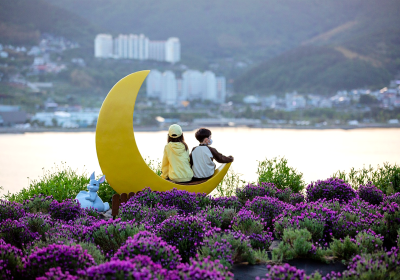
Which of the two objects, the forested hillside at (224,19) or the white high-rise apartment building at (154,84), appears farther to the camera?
the forested hillside at (224,19)

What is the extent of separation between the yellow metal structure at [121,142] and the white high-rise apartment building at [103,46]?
51051mm

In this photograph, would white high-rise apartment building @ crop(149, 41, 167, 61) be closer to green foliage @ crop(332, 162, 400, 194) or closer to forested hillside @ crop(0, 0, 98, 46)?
forested hillside @ crop(0, 0, 98, 46)

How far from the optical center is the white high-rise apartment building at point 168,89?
50.6 m

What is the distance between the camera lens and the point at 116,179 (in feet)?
12.4

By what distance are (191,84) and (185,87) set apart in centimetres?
89

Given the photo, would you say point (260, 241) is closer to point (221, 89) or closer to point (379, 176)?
point (379, 176)

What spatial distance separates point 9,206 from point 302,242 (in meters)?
2.29

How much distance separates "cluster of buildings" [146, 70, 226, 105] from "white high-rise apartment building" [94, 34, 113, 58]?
7144mm

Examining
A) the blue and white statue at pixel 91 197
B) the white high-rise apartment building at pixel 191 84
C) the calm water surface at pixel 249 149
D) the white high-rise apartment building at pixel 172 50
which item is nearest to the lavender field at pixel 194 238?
the blue and white statue at pixel 91 197

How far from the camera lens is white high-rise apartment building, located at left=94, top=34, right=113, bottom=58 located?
53.0 metres

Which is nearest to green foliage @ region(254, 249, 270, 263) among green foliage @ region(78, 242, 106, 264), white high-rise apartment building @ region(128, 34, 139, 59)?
green foliage @ region(78, 242, 106, 264)

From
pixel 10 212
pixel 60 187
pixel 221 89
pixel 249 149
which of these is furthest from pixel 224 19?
pixel 10 212

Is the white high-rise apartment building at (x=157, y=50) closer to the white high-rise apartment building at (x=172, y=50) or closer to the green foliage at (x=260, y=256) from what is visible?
the white high-rise apartment building at (x=172, y=50)

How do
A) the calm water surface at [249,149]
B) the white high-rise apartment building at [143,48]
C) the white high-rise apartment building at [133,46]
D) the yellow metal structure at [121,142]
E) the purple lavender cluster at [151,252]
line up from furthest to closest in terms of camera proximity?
the white high-rise apartment building at [143,48] → the white high-rise apartment building at [133,46] → the calm water surface at [249,149] → the yellow metal structure at [121,142] → the purple lavender cluster at [151,252]
